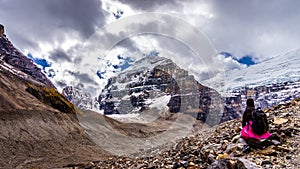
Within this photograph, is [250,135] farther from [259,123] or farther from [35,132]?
[35,132]

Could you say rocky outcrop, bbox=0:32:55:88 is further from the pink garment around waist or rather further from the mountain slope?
the pink garment around waist

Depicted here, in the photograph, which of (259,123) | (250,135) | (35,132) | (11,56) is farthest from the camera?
(11,56)

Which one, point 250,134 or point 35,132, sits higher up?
point 250,134

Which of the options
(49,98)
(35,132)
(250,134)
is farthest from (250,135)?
(49,98)

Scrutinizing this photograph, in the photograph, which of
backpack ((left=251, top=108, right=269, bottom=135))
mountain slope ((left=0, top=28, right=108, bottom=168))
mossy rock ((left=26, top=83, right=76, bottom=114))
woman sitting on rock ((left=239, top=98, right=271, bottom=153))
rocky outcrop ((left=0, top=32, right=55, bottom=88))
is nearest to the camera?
woman sitting on rock ((left=239, top=98, right=271, bottom=153))

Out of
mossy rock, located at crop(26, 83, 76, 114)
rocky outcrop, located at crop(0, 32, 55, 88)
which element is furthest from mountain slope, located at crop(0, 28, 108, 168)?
rocky outcrop, located at crop(0, 32, 55, 88)

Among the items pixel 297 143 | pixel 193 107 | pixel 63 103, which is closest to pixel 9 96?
pixel 63 103

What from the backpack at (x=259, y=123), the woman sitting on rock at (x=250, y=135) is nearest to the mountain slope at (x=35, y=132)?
the woman sitting on rock at (x=250, y=135)
